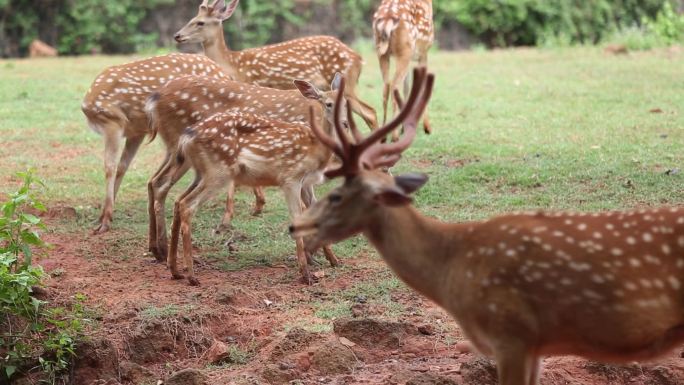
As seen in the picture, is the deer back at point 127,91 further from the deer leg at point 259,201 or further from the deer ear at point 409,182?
the deer ear at point 409,182

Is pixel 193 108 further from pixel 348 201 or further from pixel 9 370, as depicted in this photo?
pixel 348 201

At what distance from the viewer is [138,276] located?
791 cm

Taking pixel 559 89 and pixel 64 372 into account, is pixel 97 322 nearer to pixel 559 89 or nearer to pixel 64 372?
pixel 64 372

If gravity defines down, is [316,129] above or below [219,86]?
above

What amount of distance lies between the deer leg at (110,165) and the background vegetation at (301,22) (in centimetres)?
1061

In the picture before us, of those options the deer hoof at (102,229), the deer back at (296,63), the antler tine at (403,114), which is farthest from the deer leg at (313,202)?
the antler tine at (403,114)

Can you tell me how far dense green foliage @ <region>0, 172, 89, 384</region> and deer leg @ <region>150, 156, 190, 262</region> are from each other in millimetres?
1468

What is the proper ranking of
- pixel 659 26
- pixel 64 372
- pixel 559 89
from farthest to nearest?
pixel 659 26 < pixel 559 89 < pixel 64 372

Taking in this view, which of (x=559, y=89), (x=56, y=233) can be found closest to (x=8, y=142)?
(x=56, y=233)

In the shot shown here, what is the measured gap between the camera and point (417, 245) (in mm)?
4801

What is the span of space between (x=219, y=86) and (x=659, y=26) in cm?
1223

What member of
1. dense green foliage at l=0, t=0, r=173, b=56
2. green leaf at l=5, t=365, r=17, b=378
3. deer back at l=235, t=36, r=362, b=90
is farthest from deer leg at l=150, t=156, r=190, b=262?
dense green foliage at l=0, t=0, r=173, b=56

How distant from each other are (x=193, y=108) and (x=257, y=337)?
7.97 ft

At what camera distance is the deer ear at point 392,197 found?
452 cm
